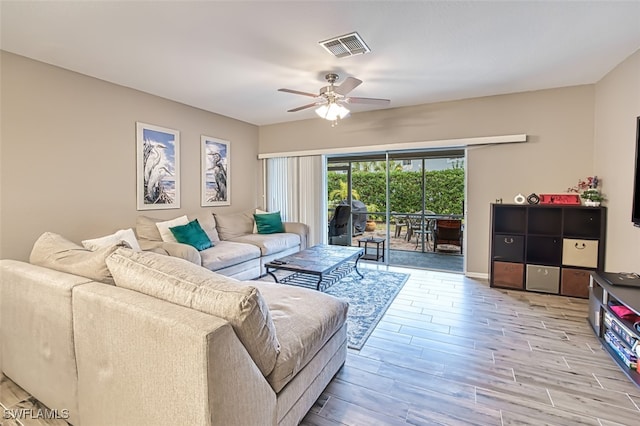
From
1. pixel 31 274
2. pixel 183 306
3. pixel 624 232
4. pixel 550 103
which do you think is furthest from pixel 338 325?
pixel 550 103

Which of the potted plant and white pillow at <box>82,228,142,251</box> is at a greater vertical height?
the potted plant

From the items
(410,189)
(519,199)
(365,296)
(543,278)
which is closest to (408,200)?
(410,189)

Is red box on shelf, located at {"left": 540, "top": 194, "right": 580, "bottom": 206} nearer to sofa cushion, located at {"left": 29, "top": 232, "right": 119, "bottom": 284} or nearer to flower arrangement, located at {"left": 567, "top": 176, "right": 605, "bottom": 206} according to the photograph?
flower arrangement, located at {"left": 567, "top": 176, "right": 605, "bottom": 206}

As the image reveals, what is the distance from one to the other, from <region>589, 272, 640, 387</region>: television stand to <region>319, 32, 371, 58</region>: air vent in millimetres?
2826

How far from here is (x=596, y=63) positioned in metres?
3.10

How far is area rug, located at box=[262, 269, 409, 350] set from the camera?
2734 millimetres

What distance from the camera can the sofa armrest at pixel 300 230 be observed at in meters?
5.24

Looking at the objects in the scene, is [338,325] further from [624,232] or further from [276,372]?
[624,232]

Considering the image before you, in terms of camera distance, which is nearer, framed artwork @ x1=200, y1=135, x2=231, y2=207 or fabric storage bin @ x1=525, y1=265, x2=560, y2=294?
fabric storage bin @ x1=525, y1=265, x2=560, y2=294

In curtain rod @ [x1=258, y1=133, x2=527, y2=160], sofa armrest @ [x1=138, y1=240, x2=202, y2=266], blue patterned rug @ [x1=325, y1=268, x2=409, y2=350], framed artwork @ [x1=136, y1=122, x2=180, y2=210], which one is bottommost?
blue patterned rug @ [x1=325, y1=268, x2=409, y2=350]

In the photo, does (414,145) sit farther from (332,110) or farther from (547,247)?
(547,247)

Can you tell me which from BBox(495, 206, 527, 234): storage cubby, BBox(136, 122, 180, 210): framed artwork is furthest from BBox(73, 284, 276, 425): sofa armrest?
BBox(495, 206, 527, 234): storage cubby

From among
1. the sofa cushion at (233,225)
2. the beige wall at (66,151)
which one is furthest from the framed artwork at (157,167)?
the sofa cushion at (233,225)

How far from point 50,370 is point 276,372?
1.36 metres
